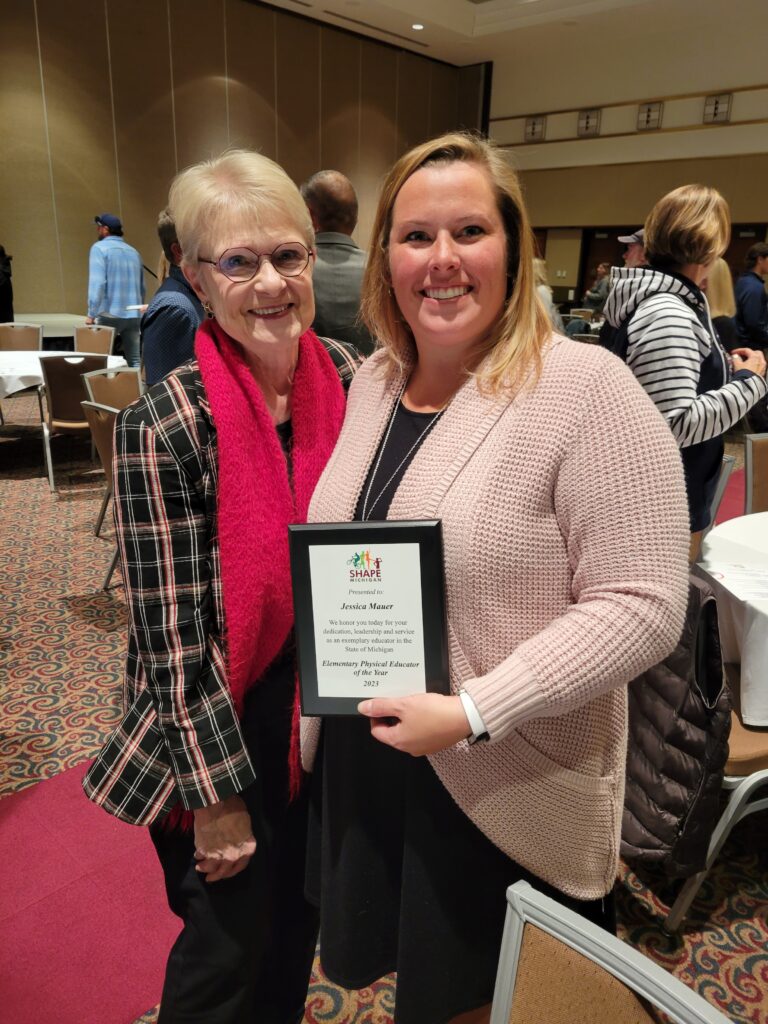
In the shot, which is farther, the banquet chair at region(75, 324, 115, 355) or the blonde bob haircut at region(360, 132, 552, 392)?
the banquet chair at region(75, 324, 115, 355)

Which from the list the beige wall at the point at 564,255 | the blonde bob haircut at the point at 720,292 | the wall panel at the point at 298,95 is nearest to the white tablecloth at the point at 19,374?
the blonde bob haircut at the point at 720,292

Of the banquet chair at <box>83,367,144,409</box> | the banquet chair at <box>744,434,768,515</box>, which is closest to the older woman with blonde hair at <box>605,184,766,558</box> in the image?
the banquet chair at <box>744,434,768,515</box>

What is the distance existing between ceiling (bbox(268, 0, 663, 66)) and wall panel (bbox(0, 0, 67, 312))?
A: 320cm

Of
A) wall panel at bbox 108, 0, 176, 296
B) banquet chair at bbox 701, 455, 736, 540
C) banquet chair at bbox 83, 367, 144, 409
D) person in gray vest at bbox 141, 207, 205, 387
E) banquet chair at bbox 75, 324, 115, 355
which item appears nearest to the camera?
banquet chair at bbox 701, 455, 736, 540

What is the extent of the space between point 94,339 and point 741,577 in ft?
20.4

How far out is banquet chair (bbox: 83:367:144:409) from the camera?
430 cm

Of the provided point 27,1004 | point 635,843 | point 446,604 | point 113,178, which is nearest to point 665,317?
point 635,843

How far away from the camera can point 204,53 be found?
918 cm

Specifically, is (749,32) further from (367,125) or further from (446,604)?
(446,604)

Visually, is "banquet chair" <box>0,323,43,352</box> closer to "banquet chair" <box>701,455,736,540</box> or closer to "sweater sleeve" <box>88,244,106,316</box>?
"sweater sleeve" <box>88,244,106,316</box>

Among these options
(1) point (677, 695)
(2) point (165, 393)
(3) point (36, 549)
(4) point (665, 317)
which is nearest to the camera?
(2) point (165, 393)

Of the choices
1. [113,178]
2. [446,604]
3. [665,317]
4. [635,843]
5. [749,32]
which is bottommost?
[635,843]

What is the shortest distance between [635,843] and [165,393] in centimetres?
152

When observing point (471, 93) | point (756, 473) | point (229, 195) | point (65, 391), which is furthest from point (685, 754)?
point (471, 93)
